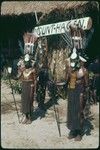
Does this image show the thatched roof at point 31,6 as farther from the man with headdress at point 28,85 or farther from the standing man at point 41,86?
the man with headdress at point 28,85

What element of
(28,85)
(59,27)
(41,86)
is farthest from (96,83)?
(28,85)

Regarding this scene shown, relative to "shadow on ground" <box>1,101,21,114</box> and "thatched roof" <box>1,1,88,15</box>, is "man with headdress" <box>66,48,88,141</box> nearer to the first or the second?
"thatched roof" <box>1,1,88,15</box>

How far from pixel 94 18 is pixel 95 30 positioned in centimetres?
61

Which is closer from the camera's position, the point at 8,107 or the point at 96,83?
the point at 96,83

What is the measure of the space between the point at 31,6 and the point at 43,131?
16.7 ft

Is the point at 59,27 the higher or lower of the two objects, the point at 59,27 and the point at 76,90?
the higher

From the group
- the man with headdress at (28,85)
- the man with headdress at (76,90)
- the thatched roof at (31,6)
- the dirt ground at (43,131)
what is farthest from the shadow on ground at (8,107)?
the man with headdress at (76,90)

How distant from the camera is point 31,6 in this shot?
50.3 ft

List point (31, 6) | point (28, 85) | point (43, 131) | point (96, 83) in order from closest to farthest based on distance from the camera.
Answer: point (43, 131), point (28, 85), point (96, 83), point (31, 6)

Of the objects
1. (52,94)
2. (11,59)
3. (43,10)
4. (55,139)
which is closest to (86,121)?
(55,139)

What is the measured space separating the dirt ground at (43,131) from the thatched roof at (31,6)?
8.92 ft

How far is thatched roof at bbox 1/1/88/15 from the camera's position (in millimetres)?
13518

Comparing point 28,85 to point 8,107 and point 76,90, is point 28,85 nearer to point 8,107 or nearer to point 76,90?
point 76,90

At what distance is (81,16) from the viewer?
1387 centimetres
